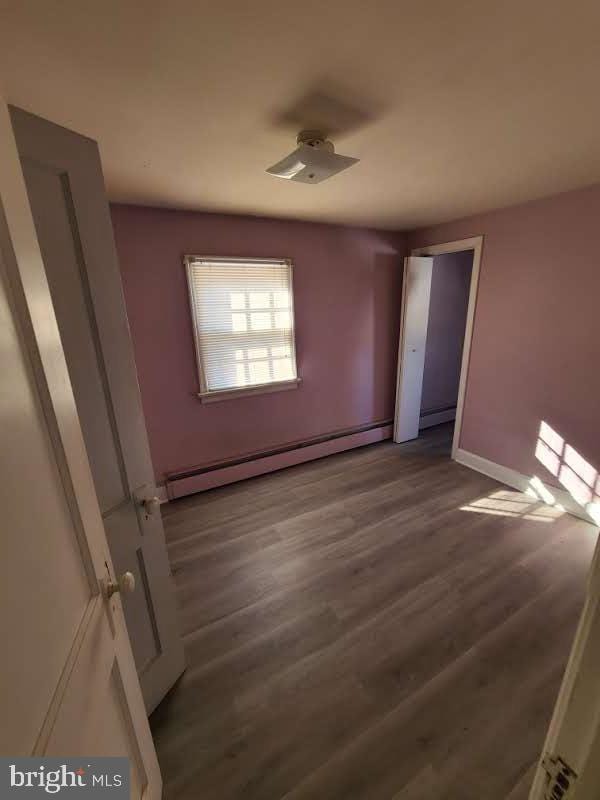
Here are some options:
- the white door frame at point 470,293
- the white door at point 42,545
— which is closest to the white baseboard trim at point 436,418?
the white door frame at point 470,293

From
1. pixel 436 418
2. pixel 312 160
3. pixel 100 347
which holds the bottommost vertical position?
pixel 436 418

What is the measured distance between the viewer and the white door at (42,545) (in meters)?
0.47

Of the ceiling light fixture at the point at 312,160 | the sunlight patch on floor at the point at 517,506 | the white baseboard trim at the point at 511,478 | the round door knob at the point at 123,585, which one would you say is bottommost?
the sunlight patch on floor at the point at 517,506

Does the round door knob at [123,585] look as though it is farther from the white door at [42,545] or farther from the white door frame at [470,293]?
the white door frame at [470,293]

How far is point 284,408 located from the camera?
125 inches

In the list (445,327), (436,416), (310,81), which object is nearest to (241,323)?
(310,81)

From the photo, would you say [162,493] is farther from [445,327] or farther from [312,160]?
[445,327]

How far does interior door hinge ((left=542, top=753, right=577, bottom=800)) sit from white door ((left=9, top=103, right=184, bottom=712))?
3.84 feet

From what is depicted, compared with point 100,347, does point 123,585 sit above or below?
below

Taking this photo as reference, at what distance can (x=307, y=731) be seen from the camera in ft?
4.08

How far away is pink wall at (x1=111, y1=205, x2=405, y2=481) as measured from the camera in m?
2.43

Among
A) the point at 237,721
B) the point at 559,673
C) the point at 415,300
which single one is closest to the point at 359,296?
the point at 415,300

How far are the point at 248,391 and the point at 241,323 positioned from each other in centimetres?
62

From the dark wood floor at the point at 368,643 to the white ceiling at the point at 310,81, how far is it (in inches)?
86.8
